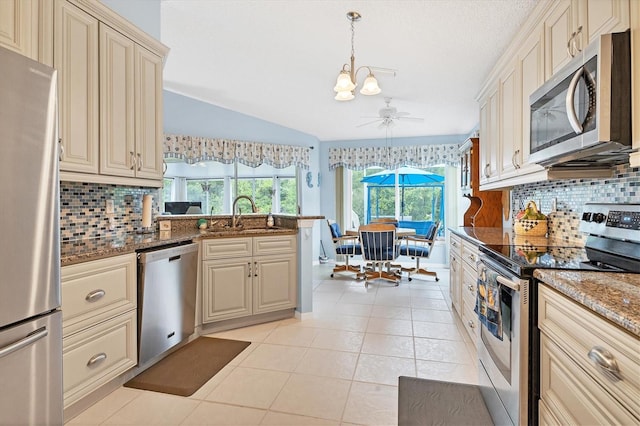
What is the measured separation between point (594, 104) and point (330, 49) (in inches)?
92.4

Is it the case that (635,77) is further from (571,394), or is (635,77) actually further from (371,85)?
(371,85)

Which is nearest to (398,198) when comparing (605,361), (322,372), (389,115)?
(389,115)

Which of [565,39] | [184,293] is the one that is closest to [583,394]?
[565,39]

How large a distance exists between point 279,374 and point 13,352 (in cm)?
149

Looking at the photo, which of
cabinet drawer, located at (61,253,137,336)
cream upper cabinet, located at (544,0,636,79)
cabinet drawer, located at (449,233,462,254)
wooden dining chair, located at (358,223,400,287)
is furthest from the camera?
wooden dining chair, located at (358,223,400,287)

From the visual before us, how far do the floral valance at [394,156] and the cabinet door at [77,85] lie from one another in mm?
4880

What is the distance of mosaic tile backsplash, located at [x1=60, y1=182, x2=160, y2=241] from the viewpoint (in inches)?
89.4

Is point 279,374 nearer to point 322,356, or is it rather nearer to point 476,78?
point 322,356

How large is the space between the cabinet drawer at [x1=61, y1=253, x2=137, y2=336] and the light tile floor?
526 mm

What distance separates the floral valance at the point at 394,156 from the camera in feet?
20.1

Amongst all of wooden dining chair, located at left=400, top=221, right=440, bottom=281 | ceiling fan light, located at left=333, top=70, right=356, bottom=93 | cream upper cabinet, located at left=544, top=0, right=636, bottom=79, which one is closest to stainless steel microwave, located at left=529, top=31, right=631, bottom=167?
cream upper cabinet, located at left=544, top=0, right=636, bottom=79

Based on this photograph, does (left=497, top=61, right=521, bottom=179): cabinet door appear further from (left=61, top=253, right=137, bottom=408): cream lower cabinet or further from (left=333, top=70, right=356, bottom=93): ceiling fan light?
(left=61, top=253, right=137, bottom=408): cream lower cabinet

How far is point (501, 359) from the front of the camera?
1.60m

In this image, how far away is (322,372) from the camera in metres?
2.27
